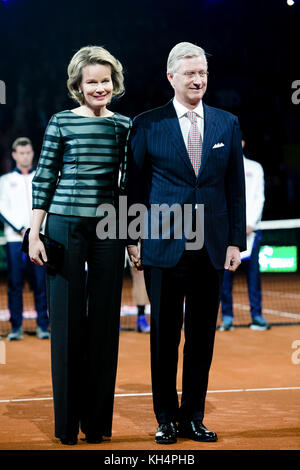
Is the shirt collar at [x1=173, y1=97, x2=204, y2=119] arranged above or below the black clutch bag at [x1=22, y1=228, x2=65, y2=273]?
above

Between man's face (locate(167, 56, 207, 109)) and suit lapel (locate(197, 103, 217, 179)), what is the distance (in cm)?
12

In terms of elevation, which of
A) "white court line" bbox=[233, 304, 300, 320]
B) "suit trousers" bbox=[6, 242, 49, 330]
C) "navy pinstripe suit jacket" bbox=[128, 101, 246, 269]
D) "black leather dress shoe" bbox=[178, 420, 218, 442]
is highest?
"navy pinstripe suit jacket" bbox=[128, 101, 246, 269]

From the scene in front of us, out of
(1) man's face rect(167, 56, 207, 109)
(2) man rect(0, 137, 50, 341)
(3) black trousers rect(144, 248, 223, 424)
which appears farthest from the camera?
(2) man rect(0, 137, 50, 341)

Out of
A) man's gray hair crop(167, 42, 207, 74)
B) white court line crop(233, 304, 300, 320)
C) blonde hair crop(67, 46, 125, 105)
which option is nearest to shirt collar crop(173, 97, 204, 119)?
man's gray hair crop(167, 42, 207, 74)

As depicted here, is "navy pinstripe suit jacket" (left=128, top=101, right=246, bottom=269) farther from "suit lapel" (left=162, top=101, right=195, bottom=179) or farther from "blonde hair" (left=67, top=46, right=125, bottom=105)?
"blonde hair" (left=67, top=46, right=125, bottom=105)

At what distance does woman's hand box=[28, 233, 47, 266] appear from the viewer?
4.15 meters

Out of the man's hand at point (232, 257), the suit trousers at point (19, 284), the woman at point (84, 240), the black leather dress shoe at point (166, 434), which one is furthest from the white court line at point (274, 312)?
the woman at point (84, 240)

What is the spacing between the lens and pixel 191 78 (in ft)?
13.5

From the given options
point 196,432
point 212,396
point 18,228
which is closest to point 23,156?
point 18,228

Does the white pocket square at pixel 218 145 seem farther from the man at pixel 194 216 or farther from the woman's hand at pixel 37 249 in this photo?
the woman's hand at pixel 37 249

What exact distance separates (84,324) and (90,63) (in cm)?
138

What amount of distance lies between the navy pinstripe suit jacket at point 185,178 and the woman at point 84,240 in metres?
0.11

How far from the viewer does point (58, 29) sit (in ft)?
54.6

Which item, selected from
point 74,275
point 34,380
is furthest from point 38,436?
point 34,380
